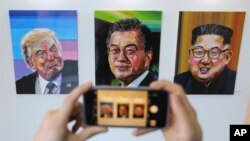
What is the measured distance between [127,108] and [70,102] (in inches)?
5.7

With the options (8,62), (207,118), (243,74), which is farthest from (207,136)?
(8,62)

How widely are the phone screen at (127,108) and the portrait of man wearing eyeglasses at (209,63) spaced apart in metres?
1.35

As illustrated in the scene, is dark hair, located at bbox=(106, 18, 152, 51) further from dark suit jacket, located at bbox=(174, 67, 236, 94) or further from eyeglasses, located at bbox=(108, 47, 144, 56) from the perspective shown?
dark suit jacket, located at bbox=(174, 67, 236, 94)

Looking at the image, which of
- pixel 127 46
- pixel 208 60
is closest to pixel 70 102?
pixel 127 46

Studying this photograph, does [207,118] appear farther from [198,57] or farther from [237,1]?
[237,1]

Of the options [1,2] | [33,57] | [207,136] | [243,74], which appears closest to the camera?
[1,2]

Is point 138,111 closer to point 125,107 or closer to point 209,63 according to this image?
point 125,107

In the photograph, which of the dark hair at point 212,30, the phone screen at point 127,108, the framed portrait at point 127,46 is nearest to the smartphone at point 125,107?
the phone screen at point 127,108

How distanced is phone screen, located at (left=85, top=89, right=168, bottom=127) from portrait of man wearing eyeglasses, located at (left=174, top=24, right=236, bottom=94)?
1349 millimetres

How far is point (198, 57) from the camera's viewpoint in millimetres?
1907

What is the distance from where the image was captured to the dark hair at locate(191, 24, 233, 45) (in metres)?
1.85

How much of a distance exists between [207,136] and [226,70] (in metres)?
0.62

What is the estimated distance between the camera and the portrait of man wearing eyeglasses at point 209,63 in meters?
1.86

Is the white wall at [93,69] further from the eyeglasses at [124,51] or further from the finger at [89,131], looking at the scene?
the finger at [89,131]
